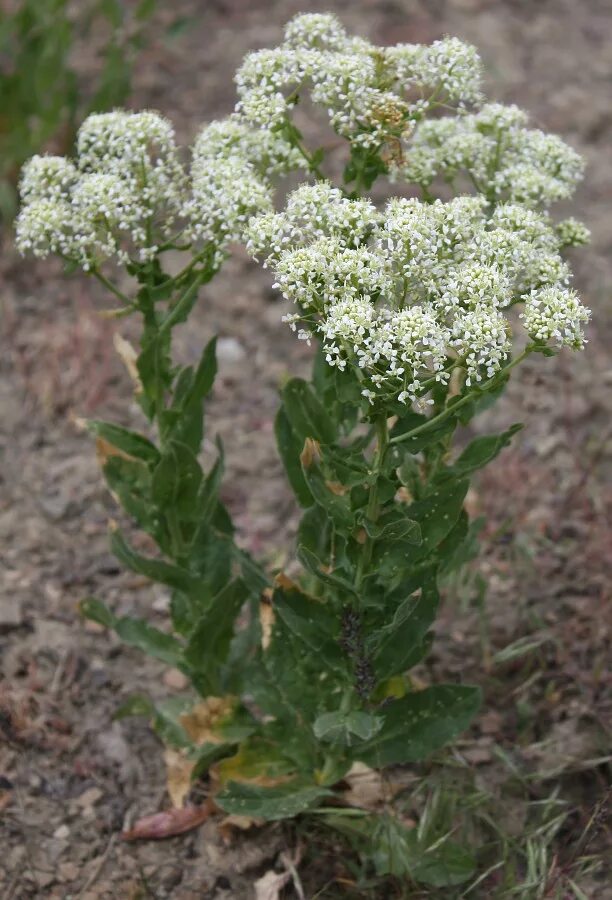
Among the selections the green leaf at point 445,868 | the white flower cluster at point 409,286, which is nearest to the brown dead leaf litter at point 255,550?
the green leaf at point 445,868

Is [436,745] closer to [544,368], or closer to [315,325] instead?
[315,325]

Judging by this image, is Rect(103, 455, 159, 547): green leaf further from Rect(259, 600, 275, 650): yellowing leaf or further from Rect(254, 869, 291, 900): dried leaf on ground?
Rect(254, 869, 291, 900): dried leaf on ground

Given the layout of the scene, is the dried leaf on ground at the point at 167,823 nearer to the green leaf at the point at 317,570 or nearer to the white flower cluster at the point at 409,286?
the green leaf at the point at 317,570

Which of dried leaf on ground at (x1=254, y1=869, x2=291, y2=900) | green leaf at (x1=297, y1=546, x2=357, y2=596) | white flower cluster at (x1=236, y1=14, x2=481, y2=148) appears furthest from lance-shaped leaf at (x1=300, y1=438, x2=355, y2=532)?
dried leaf on ground at (x1=254, y1=869, x2=291, y2=900)

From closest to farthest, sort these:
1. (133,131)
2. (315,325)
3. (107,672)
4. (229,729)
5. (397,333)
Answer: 1. (397,333)
2. (315,325)
3. (133,131)
4. (229,729)
5. (107,672)

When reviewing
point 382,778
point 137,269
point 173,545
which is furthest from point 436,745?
point 137,269
